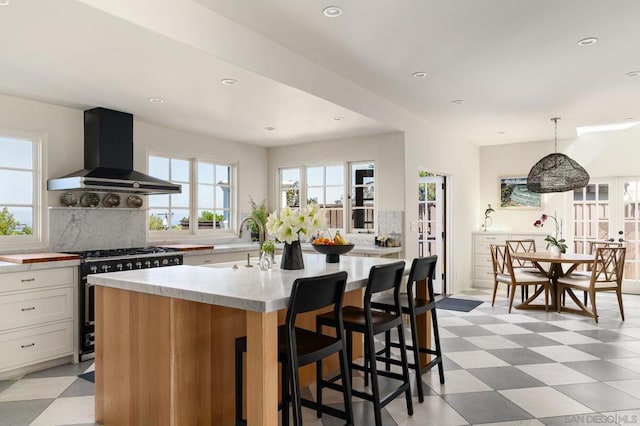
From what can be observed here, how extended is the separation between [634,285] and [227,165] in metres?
6.67

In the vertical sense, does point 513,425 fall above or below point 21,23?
below

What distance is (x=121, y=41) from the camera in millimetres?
2742

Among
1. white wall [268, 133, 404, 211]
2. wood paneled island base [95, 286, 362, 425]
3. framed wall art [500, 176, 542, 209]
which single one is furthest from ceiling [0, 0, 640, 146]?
framed wall art [500, 176, 542, 209]

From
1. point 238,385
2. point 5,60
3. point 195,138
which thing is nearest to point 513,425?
point 238,385

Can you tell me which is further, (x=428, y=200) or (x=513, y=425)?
(x=428, y=200)

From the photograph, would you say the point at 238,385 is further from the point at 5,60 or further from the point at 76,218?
the point at 76,218

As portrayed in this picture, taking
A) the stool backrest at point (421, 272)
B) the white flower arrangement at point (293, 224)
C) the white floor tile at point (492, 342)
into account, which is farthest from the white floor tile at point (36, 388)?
Result: the white floor tile at point (492, 342)

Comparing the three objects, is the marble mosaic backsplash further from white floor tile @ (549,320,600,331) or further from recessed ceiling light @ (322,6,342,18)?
white floor tile @ (549,320,600,331)

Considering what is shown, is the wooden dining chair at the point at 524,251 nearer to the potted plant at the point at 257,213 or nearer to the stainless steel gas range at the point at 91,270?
the potted plant at the point at 257,213

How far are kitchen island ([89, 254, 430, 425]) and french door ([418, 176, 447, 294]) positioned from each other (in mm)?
4545

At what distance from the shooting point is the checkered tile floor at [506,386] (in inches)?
106

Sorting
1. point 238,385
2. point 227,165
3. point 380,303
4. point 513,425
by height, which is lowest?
point 513,425

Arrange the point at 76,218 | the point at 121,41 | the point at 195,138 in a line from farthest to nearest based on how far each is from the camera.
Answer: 1. the point at 195,138
2. the point at 76,218
3. the point at 121,41

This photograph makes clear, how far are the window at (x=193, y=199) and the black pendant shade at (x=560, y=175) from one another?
Result: 435 centimetres
